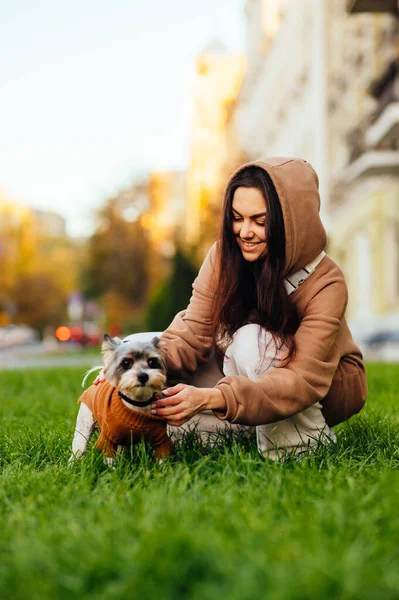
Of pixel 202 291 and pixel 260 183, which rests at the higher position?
pixel 260 183

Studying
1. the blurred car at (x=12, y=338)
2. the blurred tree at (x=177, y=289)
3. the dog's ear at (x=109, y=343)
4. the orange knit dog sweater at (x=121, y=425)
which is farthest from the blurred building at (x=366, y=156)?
the blurred car at (x=12, y=338)

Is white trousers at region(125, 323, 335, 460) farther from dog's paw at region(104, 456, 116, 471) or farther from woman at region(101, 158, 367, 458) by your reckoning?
dog's paw at region(104, 456, 116, 471)

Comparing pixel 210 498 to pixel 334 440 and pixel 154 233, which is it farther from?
pixel 154 233

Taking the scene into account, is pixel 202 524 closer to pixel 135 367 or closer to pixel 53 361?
pixel 135 367

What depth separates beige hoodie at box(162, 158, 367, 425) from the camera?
139 inches

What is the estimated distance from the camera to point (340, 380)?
4051mm

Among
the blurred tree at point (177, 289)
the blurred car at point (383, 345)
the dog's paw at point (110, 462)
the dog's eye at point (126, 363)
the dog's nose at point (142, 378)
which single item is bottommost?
the blurred car at point (383, 345)

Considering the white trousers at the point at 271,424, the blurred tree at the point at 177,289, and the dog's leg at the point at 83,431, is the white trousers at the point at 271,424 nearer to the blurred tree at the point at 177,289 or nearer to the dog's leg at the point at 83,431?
the dog's leg at the point at 83,431

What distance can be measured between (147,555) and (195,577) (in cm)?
16

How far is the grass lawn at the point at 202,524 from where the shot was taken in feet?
6.81

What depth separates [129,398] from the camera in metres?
3.61

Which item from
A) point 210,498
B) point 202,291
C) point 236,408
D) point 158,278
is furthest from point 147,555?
point 158,278

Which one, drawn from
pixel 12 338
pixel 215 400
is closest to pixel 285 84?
A: pixel 12 338

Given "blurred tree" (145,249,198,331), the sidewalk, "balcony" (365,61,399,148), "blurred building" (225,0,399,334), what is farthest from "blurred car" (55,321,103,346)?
"balcony" (365,61,399,148)
